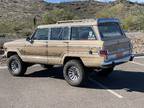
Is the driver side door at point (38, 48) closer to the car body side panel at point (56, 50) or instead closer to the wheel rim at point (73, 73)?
the car body side panel at point (56, 50)

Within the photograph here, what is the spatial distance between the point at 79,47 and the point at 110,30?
113 centimetres

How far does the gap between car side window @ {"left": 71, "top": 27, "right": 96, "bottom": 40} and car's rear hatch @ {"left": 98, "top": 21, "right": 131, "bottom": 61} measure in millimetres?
279

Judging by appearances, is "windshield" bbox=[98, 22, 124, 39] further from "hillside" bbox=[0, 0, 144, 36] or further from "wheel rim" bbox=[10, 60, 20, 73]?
"hillside" bbox=[0, 0, 144, 36]

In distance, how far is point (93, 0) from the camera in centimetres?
11038

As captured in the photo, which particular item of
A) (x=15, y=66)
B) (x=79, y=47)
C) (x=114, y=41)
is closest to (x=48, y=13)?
(x=15, y=66)

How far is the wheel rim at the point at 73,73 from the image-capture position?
40.3 ft

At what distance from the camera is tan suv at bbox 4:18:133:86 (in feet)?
38.3

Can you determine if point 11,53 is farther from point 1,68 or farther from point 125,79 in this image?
point 125,79

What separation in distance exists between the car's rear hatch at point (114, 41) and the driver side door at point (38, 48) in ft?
6.99

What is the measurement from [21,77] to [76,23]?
3.25 metres

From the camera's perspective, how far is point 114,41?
12.0 meters

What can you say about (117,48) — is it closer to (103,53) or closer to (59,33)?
(103,53)

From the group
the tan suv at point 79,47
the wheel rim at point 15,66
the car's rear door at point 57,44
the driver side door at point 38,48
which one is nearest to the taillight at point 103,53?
the tan suv at point 79,47

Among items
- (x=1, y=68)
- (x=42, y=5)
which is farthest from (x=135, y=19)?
(x=1, y=68)
